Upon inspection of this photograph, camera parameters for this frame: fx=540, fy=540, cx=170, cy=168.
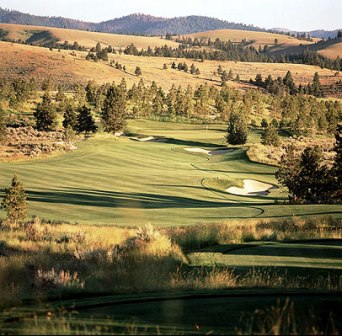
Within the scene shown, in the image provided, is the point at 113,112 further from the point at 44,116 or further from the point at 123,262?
the point at 123,262

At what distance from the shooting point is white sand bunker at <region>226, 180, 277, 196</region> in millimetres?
46062

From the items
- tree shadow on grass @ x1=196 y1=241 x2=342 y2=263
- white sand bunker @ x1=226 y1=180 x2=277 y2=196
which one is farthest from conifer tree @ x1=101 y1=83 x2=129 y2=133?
tree shadow on grass @ x1=196 y1=241 x2=342 y2=263

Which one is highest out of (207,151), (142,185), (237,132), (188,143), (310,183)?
(310,183)

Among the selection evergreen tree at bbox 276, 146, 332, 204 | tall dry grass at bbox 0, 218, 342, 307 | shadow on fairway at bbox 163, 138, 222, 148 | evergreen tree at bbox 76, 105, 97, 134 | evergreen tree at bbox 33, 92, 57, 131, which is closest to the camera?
tall dry grass at bbox 0, 218, 342, 307

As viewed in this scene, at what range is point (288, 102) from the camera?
121 m

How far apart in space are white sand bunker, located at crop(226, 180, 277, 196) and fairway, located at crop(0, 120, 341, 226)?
795 millimetres

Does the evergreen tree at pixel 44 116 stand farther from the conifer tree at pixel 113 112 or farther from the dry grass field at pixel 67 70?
the dry grass field at pixel 67 70

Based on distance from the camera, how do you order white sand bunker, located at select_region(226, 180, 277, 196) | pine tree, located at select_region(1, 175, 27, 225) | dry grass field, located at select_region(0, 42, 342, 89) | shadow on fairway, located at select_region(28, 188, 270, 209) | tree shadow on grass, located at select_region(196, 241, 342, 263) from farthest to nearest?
dry grass field, located at select_region(0, 42, 342, 89), white sand bunker, located at select_region(226, 180, 277, 196), shadow on fairway, located at select_region(28, 188, 270, 209), pine tree, located at select_region(1, 175, 27, 225), tree shadow on grass, located at select_region(196, 241, 342, 263)

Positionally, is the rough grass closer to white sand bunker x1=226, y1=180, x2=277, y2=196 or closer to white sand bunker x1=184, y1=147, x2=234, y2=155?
white sand bunker x1=226, y1=180, x2=277, y2=196

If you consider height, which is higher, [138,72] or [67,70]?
[138,72]

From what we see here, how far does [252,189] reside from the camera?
4816 cm

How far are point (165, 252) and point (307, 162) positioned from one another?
27.2 meters

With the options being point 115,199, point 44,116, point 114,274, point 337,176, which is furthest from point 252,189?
point 44,116

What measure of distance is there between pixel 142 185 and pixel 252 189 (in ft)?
37.6
